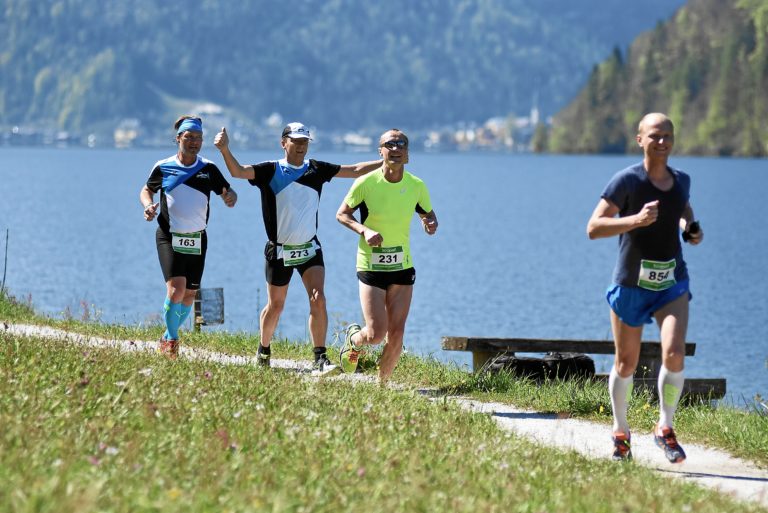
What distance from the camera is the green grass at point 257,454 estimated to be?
20.0 ft

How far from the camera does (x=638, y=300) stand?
9.20 m

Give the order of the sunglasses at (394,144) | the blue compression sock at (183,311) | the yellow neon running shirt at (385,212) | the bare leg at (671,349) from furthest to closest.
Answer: the blue compression sock at (183,311)
the yellow neon running shirt at (385,212)
the sunglasses at (394,144)
the bare leg at (671,349)

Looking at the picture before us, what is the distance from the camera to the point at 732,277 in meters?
49.0

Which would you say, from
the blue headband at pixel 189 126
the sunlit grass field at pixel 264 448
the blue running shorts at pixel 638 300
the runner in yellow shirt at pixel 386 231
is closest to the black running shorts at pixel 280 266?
the runner in yellow shirt at pixel 386 231

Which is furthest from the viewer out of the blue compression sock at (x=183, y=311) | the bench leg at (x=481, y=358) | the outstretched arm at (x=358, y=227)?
the bench leg at (x=481, y=358)

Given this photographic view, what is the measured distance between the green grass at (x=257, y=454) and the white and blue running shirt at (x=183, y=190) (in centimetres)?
256

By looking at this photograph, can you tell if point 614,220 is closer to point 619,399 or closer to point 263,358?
point 619,399

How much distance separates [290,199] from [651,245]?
14.0ft

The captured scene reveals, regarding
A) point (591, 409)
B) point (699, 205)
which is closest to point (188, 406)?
point (591, 409)

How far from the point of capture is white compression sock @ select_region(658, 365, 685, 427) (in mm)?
9375

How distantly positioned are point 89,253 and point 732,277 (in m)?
25.9

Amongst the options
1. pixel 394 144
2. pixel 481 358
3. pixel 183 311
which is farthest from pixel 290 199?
pixel 481 358

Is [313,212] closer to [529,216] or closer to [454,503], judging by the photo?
[454,503]

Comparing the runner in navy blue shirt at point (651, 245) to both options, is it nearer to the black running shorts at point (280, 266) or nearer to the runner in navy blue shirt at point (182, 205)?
the black running shorts at point (280, 266)
